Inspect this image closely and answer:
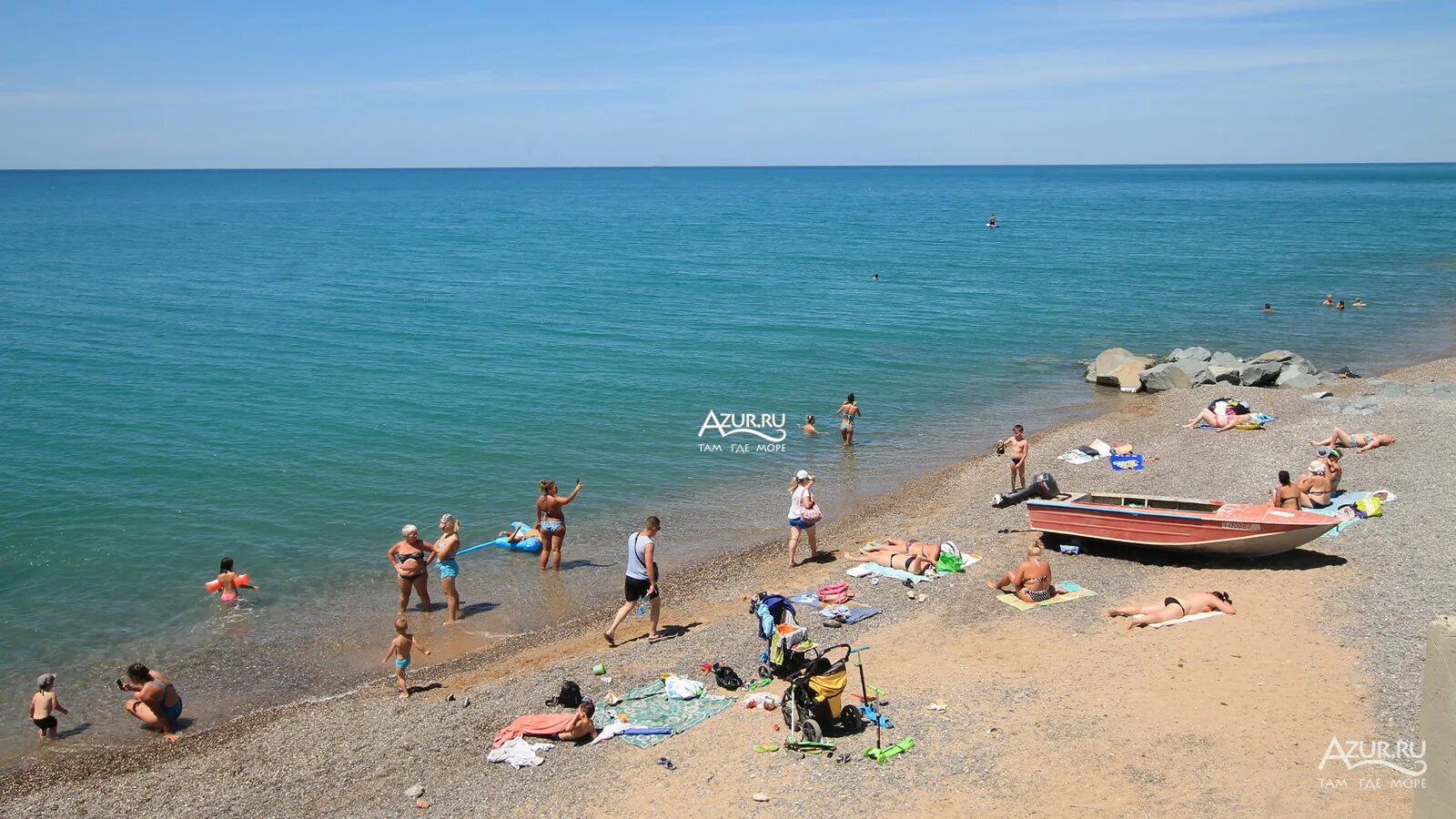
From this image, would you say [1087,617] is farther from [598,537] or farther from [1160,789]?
[598,537]

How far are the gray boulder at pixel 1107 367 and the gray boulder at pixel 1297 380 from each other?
463cm

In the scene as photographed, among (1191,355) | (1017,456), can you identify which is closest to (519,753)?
(1017,456)

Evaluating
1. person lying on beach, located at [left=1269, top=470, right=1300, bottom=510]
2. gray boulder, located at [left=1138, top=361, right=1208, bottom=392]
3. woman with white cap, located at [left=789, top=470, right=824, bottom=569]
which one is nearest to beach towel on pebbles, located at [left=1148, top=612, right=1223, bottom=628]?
person lying on beach, located at [left=1269, top=470, right=1300, bottom=510]

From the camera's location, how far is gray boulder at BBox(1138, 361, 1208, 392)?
102ft

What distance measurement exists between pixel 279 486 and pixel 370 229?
75591 mm

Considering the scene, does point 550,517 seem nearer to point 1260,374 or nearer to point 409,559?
point 409,559

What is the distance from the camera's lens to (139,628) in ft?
53.7

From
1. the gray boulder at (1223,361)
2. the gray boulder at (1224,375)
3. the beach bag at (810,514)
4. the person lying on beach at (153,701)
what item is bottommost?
the person lying on beach at (153,701)

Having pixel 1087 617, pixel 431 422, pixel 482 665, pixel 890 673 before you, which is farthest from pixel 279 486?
pixel 1087 617

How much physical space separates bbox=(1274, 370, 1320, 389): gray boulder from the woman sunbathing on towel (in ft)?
59.7

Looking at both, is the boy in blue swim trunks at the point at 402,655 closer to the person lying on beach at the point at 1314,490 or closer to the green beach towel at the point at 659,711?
the green beach towel at the point at 659,711

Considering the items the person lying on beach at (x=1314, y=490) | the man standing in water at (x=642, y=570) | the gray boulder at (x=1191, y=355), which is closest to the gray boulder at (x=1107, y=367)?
the gray boulder at (x=1191, y=355)

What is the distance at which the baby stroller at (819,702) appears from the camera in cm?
1109

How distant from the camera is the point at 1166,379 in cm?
3122
